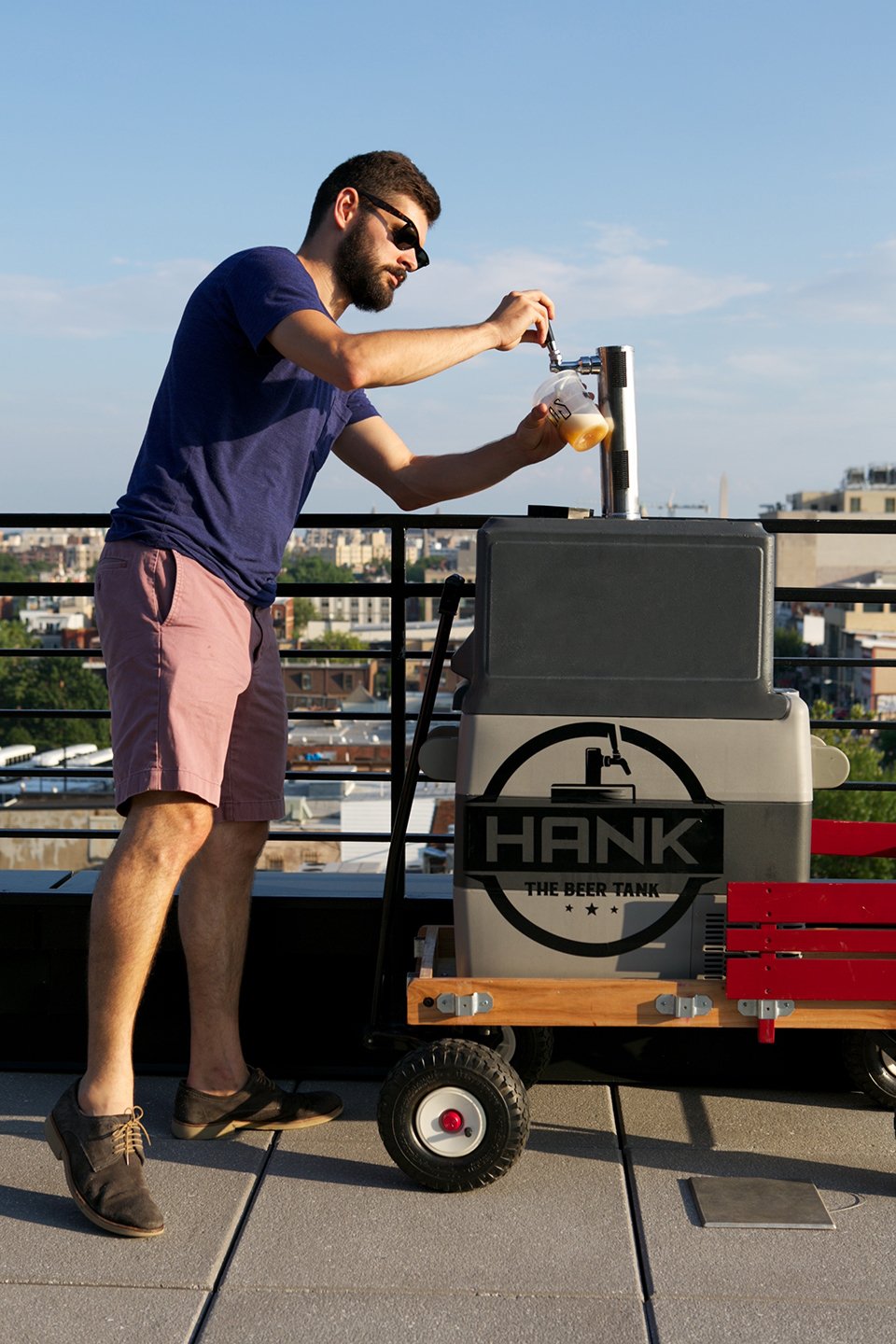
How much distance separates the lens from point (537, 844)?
2.55 metres

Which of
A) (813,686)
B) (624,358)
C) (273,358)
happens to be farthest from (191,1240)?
(813,686)

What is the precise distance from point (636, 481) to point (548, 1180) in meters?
1.39

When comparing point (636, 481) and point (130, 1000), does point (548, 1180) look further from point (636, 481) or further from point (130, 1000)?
point (636, 481)

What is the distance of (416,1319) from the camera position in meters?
2.12

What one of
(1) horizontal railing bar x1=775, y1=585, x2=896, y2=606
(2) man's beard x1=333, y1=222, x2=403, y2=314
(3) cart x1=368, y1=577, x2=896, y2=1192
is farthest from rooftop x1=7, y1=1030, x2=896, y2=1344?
(2) man's beard x1=333, y1=222, x2=403, y2=314

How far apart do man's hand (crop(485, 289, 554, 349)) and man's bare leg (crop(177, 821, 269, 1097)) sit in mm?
1163

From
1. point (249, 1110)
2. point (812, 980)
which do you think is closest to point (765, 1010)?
point (812, 980)

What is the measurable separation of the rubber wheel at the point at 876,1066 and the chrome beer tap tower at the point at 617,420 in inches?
49.0

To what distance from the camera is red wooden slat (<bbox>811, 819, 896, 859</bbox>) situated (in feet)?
10.0

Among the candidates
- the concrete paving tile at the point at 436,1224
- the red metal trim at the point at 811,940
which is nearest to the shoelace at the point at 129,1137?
the concrete paving tile at the point at 436,1224

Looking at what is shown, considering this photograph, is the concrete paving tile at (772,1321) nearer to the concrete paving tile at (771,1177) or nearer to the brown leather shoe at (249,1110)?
the concrete paving tile at (771,1177)

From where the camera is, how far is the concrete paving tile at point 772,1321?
2.07 metres

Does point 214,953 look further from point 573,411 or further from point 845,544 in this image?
point 845,544

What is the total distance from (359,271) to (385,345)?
0.42 m
